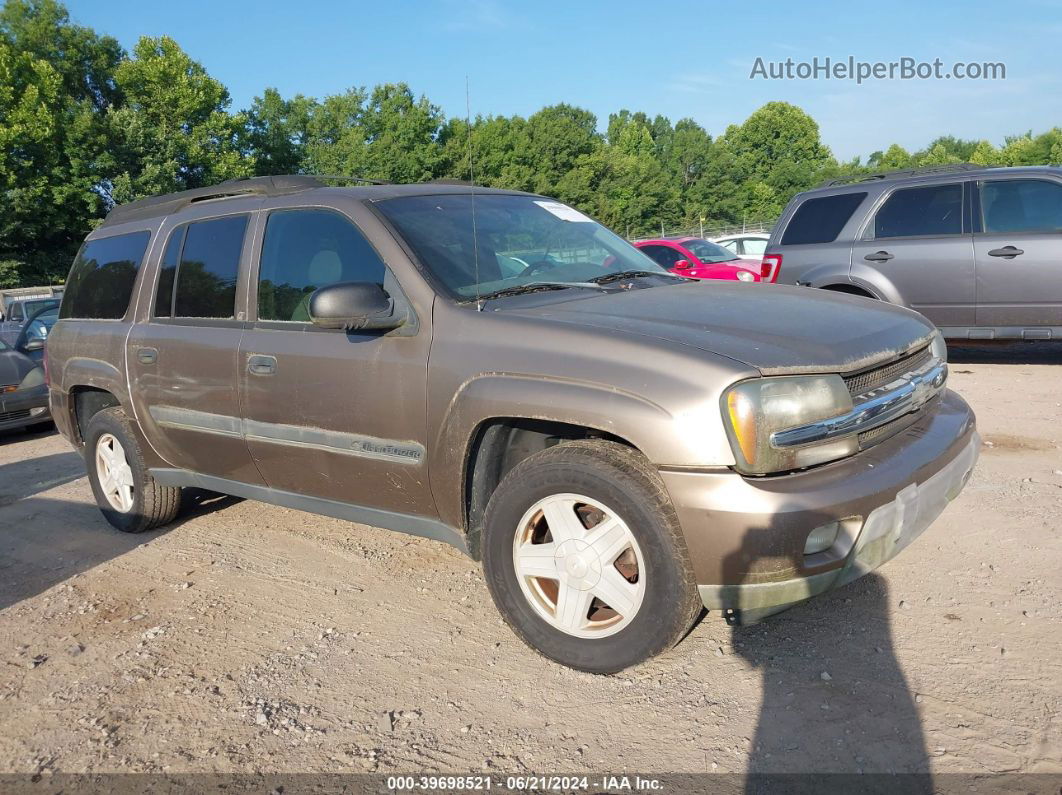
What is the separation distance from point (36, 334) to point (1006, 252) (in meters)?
11.2

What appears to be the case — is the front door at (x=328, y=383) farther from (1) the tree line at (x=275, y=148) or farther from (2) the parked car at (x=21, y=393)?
(1) the tree line at (x=275, y=148)

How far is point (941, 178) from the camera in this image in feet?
26.9

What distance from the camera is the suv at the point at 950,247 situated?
7633 mm

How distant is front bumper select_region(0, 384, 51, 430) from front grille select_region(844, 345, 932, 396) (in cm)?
853

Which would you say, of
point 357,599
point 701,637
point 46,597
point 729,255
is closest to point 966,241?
point 701,637

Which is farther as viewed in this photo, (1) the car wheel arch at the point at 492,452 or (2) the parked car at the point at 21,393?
(2) the parked car at the point at 21,393

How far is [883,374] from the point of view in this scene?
10.1 ft

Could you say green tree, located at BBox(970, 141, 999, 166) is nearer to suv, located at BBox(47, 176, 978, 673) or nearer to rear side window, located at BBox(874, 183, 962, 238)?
rear side window, located at BBox(874, 183, 962, 238)

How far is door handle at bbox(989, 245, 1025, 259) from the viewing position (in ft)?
25.1

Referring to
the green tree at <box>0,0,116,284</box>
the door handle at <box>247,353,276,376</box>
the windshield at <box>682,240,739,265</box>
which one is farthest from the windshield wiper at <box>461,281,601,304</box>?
the green tree at <box>0,0,116,284</box>

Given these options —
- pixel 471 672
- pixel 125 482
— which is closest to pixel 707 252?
pixel 125 482

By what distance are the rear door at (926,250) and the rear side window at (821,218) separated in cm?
27

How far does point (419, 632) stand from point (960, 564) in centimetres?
239

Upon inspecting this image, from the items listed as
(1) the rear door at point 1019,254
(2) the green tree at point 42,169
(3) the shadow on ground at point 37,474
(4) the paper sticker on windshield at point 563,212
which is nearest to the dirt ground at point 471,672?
(4) the paper sticker on windshield at point 563,212
